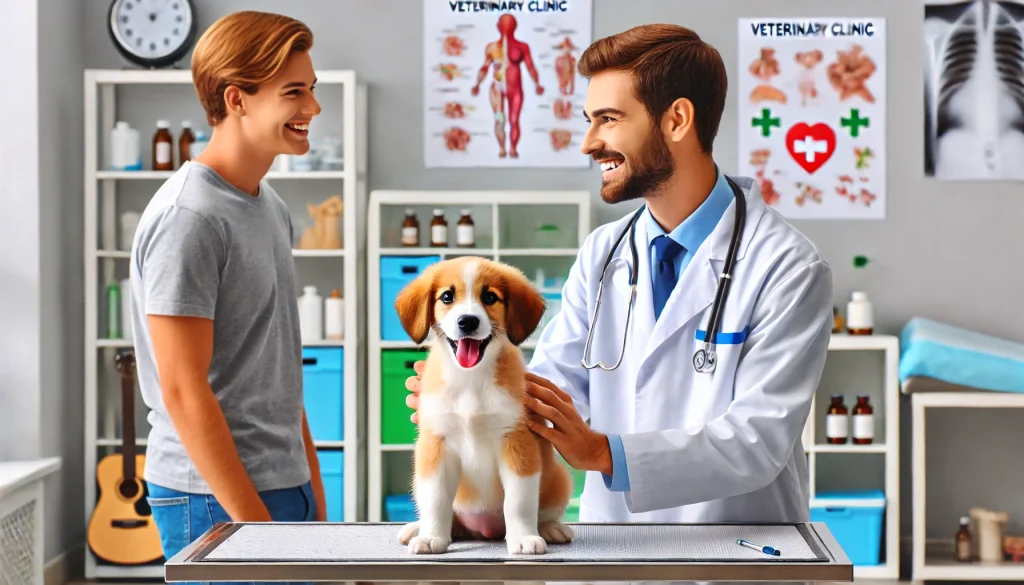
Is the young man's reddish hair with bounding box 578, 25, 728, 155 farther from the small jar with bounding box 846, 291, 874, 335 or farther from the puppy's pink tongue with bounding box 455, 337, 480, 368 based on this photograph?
the small jar with bounding box 846, 291, 874, 335

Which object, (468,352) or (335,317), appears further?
(335,317)

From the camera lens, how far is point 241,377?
5.45ft

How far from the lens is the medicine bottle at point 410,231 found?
13.4ft

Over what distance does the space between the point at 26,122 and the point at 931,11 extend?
3.58 meters

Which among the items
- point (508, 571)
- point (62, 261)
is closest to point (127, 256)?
point (62, 261)

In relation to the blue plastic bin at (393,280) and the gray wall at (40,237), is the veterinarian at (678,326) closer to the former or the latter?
the blue plastic bin at (393,280)

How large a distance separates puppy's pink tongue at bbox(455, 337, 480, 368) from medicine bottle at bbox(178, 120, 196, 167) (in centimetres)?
321

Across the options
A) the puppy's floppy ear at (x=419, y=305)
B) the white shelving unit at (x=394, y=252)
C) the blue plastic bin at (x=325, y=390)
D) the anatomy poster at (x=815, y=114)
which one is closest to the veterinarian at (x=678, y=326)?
the puppy's floppy ear at (x=419, y=305)

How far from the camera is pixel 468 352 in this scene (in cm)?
122

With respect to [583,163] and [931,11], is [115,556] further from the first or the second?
[931,11]

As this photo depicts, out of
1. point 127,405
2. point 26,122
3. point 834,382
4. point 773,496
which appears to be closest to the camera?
point 773,496

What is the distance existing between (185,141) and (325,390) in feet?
3.80

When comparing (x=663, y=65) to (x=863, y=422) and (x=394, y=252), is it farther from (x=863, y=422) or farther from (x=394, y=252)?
(x=863, y=422)

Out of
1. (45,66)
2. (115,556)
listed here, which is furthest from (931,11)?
(115,556)
